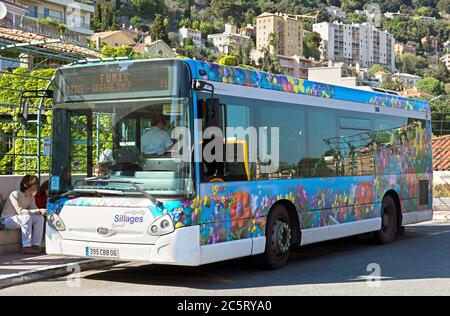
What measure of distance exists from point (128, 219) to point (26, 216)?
3763 millimetres

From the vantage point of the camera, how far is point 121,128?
955cm

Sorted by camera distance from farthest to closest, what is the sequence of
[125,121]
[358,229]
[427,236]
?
1. [427,236]
2. [358,229]
3. [125,121]

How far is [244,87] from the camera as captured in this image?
10180 millimetres

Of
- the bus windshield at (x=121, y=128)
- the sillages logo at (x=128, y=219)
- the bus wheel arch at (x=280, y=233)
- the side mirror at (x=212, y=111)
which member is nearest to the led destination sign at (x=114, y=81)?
the bus windshield at (x=121, y=128)

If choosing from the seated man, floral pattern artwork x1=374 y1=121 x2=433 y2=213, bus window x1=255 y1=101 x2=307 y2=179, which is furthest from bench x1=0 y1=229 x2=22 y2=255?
floral pattern artwork x1=374 y1=121 x2=433 y2=213

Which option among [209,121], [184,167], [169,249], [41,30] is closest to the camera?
[169,249]

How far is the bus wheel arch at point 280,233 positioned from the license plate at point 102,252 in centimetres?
254

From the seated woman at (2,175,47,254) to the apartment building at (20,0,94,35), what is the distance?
89.2m

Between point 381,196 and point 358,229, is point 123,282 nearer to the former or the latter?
point 358,229

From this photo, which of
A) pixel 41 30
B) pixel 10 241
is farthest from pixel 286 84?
pixel 41 30

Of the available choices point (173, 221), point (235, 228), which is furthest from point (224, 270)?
point (173, 221)

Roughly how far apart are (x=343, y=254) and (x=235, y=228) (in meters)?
3.88

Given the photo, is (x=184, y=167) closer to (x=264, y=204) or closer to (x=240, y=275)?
(x=264, y=204)

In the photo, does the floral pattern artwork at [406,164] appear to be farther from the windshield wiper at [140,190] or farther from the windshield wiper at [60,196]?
the windshield wiper at [60,196]
